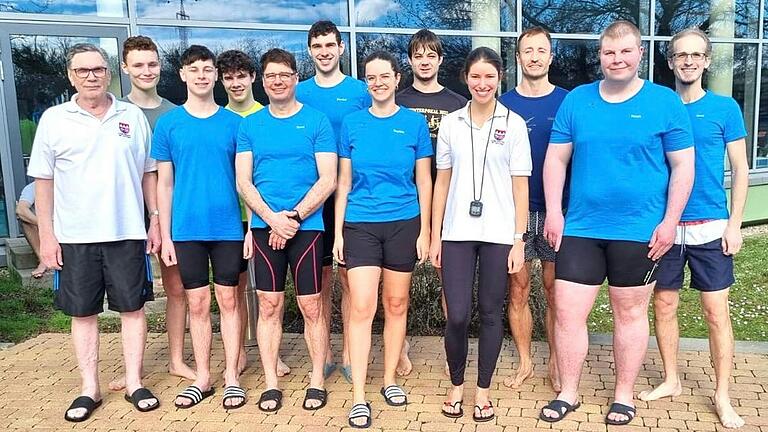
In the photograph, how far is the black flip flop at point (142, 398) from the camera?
4087 millimetres

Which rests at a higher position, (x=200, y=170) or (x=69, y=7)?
(x=69, y=7)

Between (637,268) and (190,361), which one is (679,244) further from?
(190,361)

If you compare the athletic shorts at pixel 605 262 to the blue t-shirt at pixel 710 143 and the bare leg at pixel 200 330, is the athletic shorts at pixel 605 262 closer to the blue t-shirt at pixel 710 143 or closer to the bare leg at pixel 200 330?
the blue t-shirt at pixel 710 143

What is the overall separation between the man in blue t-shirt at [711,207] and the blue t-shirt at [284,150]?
1976 millimetres

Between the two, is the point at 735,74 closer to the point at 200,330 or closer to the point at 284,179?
the point at 284,179

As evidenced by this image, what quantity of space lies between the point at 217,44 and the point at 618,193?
6.95 metres

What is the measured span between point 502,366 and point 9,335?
4.10 meters

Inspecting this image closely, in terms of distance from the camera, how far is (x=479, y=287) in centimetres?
374

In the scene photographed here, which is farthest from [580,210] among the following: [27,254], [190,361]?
[27,254]

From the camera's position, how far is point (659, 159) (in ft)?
11.4

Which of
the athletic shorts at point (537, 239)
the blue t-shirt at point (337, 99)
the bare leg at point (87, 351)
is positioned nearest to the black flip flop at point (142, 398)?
the bare leg at point (87, 351)

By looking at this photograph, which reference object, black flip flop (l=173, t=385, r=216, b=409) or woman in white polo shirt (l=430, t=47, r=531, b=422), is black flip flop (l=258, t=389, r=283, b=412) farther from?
woman in white polo shirt (l=430, t=47, r=531, b=422)

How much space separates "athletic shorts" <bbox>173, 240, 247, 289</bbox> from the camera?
4016 mm

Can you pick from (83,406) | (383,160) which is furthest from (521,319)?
(83,406)
